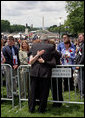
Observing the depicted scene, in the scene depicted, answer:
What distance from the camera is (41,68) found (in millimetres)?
5117

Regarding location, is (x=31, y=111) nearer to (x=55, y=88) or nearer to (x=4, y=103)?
(x=55, y=88)

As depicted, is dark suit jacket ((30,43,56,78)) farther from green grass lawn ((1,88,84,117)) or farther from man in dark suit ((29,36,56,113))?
green grass lawn ((1,88,84,117))

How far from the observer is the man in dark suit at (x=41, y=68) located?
5094 millimetres

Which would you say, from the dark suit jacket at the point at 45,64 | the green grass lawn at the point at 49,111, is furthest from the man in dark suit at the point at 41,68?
the green grass lawn at the point at 49,111

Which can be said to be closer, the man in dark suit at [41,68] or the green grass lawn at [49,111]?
the man in dark suit at [41,68]

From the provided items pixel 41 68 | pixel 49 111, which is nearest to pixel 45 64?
pixel 41 68

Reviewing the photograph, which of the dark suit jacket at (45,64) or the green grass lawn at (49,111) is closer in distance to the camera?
the dark suit jacket at (45,64)

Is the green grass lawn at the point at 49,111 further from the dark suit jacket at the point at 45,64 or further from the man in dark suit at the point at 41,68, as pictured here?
the dark suit jacket at the point at 45,64

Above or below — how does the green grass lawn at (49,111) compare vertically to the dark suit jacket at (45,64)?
below

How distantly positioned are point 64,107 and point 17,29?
512ft

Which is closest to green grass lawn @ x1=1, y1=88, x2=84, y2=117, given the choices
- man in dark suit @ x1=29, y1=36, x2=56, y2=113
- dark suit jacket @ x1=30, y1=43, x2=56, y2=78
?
man in dark suit @ x1=29, y1=36, x2=56, y2=113

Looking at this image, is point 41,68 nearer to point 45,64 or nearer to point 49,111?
point 45,64

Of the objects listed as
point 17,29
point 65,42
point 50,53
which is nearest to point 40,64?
point 50,53

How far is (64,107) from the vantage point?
5.91 m
